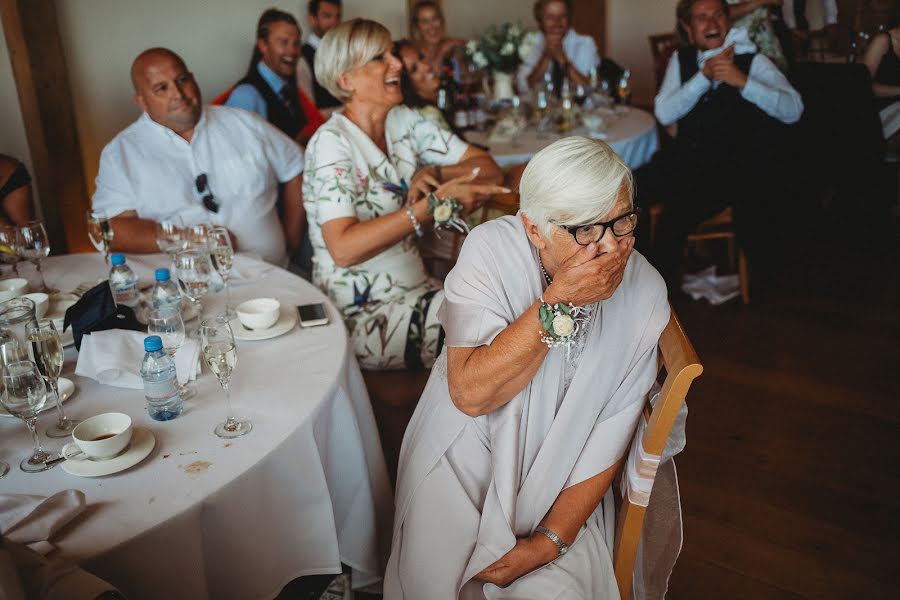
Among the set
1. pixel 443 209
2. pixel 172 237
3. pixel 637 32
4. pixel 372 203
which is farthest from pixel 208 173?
pixel 637 32

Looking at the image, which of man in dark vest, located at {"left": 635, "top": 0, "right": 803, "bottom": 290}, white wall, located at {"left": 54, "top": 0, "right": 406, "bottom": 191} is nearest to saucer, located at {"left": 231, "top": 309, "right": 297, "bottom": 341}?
man in dark vest, located at {"left": 635, "top": 0, "right": 803, "bottom": 290}

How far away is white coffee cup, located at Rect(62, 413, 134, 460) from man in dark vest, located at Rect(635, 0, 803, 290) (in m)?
2.88

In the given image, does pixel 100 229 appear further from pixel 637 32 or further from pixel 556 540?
pixel 637 32

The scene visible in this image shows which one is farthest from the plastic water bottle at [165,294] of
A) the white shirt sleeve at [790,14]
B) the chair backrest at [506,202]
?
the white shirt sleeve at [790,14]

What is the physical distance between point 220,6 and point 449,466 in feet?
12.5

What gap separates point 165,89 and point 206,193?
0.40m

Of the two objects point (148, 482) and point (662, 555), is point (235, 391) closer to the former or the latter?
point (148, 482)

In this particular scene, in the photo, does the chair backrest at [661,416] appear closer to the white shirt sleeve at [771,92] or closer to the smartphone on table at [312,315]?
the smartphone on table at [312,315]

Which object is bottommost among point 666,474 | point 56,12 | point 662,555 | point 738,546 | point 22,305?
point 738,546

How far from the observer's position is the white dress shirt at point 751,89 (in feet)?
11.7

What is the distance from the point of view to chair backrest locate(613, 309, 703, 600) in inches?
48.2

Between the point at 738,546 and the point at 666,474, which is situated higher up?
the point at 666,474

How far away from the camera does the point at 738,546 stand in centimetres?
212

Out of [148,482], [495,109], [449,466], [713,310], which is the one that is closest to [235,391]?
[148,482]
